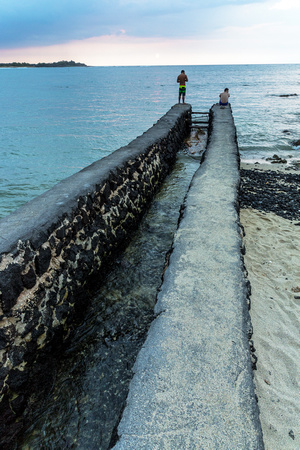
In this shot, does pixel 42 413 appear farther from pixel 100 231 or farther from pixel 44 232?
pixel 100 231

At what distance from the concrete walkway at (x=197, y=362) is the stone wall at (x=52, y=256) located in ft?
3.45

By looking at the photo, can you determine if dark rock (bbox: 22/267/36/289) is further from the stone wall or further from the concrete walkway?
the concrete walkway

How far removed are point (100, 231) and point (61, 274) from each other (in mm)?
1104

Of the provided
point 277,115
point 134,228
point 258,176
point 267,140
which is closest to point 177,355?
point 134,228

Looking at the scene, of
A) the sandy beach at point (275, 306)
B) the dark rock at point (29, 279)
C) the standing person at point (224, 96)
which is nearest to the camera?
the sandy beach at point (275, 306)

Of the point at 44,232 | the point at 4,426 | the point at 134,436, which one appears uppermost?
the point at 44,232

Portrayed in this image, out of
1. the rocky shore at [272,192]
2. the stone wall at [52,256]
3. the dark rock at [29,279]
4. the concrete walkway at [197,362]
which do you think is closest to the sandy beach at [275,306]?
the rocky shore at [272,192]

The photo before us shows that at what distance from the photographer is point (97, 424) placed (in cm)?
236

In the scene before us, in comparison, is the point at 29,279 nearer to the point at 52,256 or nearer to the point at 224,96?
the point at 52,256

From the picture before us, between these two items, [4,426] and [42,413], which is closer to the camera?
[4,426]

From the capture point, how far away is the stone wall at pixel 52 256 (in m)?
2.35

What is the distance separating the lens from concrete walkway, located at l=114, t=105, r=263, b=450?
5.53ft

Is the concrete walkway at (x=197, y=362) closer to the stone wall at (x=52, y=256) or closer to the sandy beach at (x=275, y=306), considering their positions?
the sandy beach at (x=275, y=306)

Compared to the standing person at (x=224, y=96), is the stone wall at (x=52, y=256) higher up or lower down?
lower down
